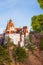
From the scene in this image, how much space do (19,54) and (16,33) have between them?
53.3 ft

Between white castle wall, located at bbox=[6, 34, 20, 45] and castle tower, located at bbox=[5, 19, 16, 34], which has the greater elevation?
castle tower, located at bbox=[5, 19, 16, 34]

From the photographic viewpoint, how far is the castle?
2630 inches

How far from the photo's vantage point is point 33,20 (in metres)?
9.96

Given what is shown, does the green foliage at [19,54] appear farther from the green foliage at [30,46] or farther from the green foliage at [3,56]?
the green foliage at [30,46]

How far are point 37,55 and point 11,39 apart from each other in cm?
789

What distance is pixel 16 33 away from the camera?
69.1 meters

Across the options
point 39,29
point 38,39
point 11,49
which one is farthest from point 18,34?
point 39,29

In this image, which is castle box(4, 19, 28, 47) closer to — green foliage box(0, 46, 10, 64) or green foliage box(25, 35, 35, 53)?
green foliage box(25, 35, 35, 53)

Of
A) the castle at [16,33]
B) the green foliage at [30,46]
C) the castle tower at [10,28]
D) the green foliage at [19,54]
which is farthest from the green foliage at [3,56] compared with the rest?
the castle tower at [10,28]

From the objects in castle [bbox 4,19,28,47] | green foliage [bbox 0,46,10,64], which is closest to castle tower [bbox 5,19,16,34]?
castle [bbox 4,19,28,47]

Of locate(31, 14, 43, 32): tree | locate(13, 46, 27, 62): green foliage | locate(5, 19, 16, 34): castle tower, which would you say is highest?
locate(31, 14, 43, 32): tree

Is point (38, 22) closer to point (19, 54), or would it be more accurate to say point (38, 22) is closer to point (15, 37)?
A: point (19, 54)

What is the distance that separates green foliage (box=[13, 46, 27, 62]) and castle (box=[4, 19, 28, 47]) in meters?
10.2

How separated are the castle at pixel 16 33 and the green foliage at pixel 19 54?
10.2m
